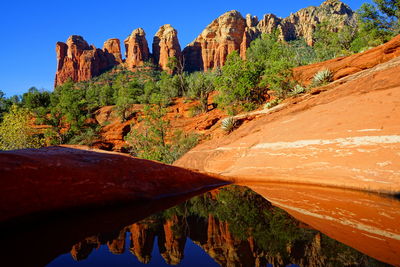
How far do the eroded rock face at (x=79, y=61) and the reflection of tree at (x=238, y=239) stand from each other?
107 meters

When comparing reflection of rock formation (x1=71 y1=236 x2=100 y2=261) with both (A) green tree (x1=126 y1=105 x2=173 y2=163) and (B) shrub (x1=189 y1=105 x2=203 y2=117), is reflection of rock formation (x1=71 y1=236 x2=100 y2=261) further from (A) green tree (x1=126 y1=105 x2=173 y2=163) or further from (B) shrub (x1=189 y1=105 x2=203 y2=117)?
A: (B) shrub (x1=189 y1=105 x2=203 y2=117)

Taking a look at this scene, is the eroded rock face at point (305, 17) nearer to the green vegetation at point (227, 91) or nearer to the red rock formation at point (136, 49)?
the red rock formation at point (136, 49)

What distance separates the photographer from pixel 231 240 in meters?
3.19

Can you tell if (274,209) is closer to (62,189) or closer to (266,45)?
(62,189)

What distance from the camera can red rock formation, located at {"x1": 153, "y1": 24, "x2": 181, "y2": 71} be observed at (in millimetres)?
105469

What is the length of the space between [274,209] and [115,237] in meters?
2.70

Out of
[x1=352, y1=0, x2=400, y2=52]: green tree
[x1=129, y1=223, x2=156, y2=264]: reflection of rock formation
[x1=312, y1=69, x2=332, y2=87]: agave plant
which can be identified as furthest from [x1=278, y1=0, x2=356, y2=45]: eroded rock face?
[x1=129, y1=223, x2=156, y2=264]: reflection of rock formation

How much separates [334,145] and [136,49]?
106761 millimetres

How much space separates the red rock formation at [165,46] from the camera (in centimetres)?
10547

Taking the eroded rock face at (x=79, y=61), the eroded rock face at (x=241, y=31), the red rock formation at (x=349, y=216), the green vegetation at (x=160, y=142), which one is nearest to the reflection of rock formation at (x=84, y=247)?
the red rock formation at (x=349, y=216)

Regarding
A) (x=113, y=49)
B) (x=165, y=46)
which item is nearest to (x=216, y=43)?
(x=165, y=46)

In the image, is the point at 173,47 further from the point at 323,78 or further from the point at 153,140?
the point at 323,78

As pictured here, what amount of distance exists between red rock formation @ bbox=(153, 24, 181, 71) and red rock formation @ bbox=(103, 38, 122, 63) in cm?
1596

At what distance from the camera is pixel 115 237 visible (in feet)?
10.7
